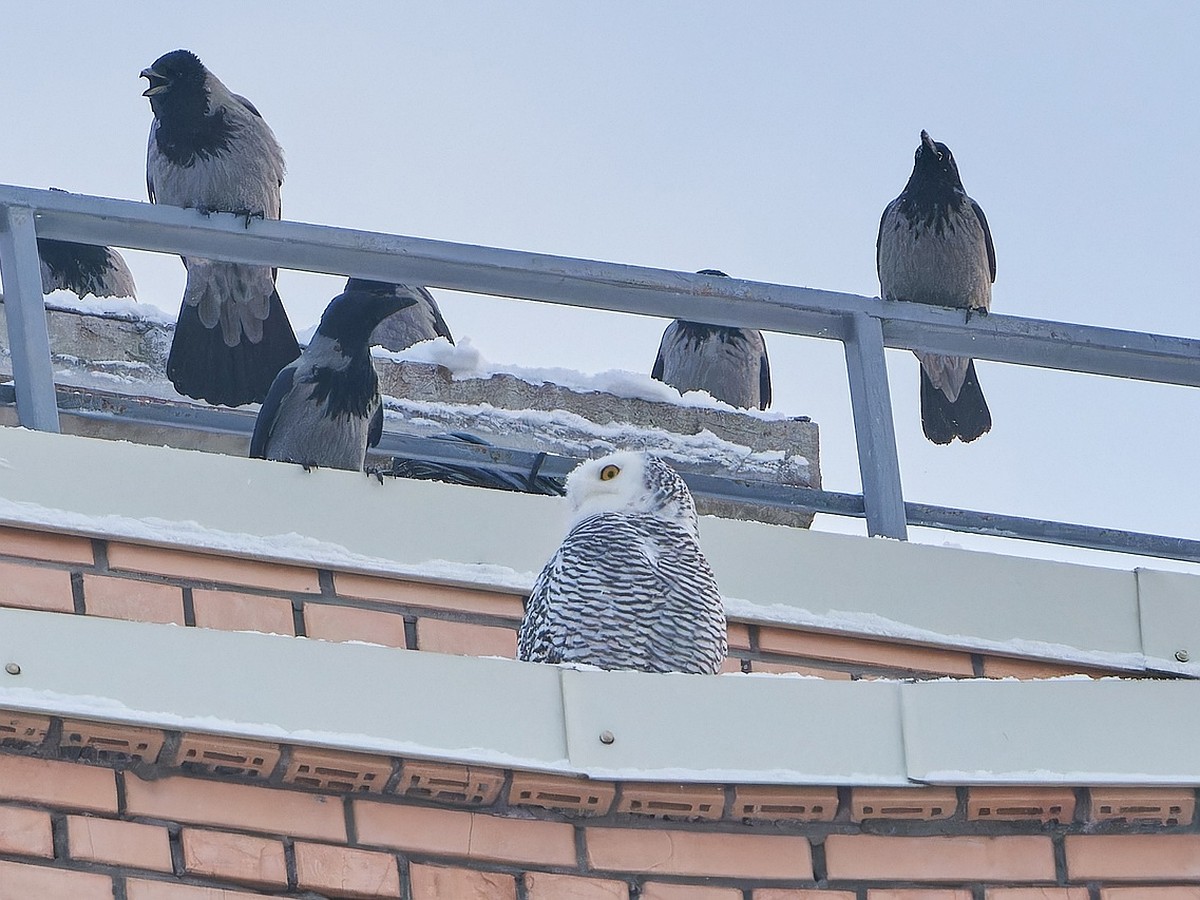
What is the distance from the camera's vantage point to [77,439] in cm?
330

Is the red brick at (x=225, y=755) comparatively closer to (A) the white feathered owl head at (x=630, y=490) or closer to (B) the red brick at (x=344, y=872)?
(B) the red brick at (x=344, y=872)

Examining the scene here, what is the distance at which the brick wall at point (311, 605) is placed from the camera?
10.6ft

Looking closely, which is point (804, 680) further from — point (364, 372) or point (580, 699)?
point (364, 372)

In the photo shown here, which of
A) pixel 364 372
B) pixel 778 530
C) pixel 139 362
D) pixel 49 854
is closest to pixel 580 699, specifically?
pixel 49 854

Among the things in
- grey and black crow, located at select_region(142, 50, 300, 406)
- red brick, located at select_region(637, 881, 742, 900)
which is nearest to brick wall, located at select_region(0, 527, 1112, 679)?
red brick, located at select_region(637, 881, 742, 900)

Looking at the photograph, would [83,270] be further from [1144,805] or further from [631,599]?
[1144,805]

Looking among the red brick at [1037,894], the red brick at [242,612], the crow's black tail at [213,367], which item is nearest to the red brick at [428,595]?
the red brick at [242,612]

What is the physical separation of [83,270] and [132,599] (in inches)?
178

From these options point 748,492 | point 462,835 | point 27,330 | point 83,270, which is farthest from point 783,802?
point 83,270

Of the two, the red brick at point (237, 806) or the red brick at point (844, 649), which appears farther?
the red brick at point (844, 649)

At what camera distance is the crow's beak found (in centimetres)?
666

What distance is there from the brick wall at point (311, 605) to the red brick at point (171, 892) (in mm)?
758

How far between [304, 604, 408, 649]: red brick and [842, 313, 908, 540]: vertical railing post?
0.98 meters

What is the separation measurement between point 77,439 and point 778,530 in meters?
1.30
